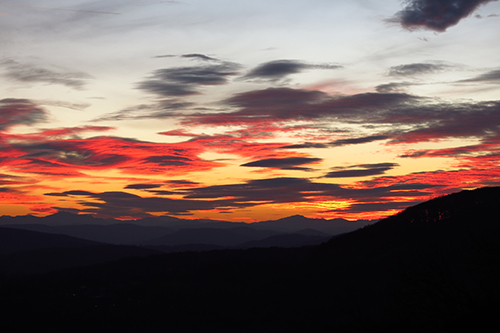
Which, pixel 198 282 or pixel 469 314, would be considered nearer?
pixel 469 314

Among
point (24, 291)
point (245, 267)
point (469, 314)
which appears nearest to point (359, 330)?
point (469, 314)

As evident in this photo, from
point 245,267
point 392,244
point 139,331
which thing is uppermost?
point 392,244

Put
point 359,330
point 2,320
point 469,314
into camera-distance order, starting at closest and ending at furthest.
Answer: point 469,314
point 359,330
point 2,320

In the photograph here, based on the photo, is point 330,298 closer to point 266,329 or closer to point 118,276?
point 266,329

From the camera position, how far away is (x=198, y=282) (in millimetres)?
129500

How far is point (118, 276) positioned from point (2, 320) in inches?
1876

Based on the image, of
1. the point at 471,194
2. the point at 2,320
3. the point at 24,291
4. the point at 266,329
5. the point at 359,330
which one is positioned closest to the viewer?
the point at 359,330

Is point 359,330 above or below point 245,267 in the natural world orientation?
above

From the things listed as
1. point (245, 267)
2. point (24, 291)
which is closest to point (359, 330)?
point (245, 267)

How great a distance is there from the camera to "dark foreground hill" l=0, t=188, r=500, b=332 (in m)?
94.6

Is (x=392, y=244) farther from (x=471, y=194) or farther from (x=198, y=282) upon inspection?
(x=198, y=282)

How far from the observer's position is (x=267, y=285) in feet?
386

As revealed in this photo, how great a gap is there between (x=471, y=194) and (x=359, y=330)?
129595 millimetres

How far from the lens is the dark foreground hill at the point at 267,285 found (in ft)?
310
